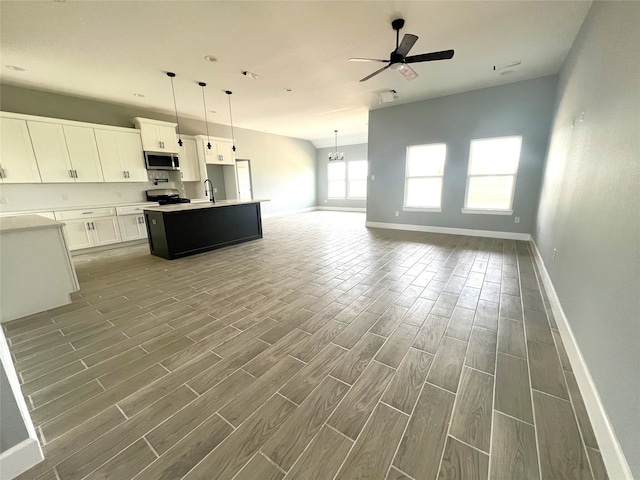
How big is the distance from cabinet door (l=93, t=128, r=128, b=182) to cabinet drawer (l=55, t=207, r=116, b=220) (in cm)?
65

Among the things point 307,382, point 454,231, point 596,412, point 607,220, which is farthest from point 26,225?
point 454,231

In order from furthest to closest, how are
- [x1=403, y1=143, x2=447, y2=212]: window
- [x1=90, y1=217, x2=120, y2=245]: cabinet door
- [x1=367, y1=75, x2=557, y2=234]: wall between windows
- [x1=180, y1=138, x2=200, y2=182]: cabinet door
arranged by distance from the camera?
[x1=180, y1=138, x2=200, y2=182]: cabinet door
[x1=403, y1=143, x2=447, y2=212]: window
[x1=90, y1=217, x2=120, y2=245]: cabinet door
[x1=367, y1=75, x2=557, y2=234]: wall between windows

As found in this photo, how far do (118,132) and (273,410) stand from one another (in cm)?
632

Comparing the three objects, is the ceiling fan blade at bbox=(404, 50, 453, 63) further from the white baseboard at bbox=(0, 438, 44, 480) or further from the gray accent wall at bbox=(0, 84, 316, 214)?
the gray accent wall at bbox=(0, 84, 316, 214)

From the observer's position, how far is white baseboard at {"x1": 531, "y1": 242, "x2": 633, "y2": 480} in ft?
3.44

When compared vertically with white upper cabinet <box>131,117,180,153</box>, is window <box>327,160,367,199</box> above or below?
below

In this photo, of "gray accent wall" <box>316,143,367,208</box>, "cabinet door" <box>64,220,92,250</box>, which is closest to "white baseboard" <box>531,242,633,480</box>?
"cabinet door" <box>64,220,92,250</box>

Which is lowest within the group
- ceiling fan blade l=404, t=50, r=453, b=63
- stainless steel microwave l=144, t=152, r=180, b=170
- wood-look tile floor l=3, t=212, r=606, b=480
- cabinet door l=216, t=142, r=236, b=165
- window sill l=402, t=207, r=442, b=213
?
wood-look tile floor l=3, t=212, r=606, b=480

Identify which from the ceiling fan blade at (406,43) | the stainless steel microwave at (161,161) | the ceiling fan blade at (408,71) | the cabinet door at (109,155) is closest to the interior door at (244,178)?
the stainless steel microwave at (161,161)

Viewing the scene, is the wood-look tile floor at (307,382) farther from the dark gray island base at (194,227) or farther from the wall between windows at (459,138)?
the wall between windows at (459,138)

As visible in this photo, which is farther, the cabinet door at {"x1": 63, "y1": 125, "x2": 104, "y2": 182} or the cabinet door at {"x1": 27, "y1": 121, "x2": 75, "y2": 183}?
the cabinet door at {"x1": 63, "y1": 125, "x2": 104, "y2": 182}

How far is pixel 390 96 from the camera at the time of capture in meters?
5.17

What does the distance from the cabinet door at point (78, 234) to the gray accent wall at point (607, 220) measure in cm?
697

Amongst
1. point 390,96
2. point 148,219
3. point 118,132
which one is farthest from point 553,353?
point 118,132
